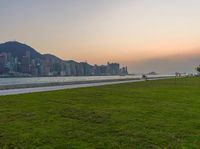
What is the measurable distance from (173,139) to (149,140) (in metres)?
0.72

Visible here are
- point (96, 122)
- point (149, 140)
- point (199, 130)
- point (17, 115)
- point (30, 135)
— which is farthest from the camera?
point (17, 115)

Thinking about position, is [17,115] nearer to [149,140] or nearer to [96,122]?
[96,122]

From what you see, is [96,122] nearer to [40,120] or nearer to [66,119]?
[66,119]

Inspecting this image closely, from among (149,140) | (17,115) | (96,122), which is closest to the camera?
(149,140)

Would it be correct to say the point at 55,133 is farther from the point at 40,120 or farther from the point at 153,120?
the point at 153,120

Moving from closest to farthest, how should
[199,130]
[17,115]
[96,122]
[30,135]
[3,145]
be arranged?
[3,145]
[30,135]
[199,130]
[96,122]
[17,115]

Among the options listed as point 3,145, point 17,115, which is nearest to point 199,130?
point 3,145

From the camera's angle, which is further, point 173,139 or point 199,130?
→ point 199,130

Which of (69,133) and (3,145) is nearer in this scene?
(3,145)

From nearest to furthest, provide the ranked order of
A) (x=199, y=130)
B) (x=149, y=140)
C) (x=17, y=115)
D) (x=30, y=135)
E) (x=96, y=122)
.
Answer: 1. (x=149, y=140)
2. (x=30, y=135)
3. (x=199, y=130)
4. (x=96, y=122)
5. (x=17, y=115)

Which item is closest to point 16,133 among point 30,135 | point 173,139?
point 30,135

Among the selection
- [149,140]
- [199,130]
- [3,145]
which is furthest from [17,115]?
[199,130]

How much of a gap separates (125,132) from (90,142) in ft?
5.08

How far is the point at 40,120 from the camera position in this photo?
11.4 metres
